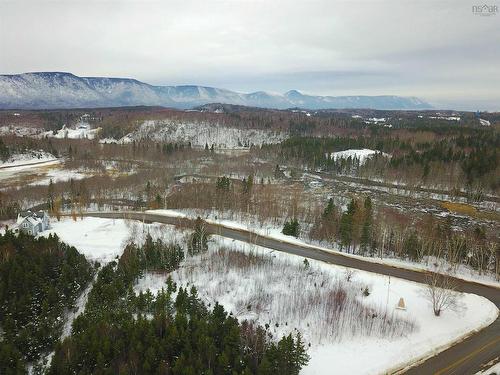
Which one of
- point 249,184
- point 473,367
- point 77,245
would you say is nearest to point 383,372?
point 473,367

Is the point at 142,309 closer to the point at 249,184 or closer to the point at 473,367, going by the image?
the point at 473,367

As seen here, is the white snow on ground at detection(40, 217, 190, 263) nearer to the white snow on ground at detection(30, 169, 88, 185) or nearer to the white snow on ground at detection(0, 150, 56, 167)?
the white snow on ground at detection(30, 169, 88, 185)

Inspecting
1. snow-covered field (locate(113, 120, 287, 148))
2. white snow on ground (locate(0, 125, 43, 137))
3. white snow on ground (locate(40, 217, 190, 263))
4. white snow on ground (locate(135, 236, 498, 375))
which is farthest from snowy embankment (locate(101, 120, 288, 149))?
white snow on ground (locate(135, 236, 498, 375))

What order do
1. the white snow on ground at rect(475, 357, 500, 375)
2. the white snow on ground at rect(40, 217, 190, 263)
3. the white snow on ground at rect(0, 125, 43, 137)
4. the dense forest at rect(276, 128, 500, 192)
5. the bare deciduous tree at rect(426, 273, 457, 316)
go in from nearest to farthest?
the white snow on ground at rect(475, 357, 500, 375), the bare deciduous tree at rect(426, 273, 457, 316), the white snow on ground at rect(40, 217, 190, 263), the dense forest at rect(276, 128, 500, 192), the white snow on ground at rect(0, 125, 43, 137)

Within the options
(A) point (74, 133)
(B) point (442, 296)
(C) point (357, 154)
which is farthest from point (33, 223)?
(A) point (74, 133)

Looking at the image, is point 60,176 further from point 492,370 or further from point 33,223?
point 492,370

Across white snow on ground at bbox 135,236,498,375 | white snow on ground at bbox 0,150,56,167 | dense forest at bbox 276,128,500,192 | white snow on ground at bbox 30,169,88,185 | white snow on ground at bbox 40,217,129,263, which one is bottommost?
white snow on ground at bbox 135,236,498,375

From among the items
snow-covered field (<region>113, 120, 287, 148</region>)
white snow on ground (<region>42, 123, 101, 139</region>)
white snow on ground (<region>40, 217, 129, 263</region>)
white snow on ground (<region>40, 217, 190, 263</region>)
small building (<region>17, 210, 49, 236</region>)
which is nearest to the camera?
white snow on ground (<region>40, 217, 129, 263</region>)

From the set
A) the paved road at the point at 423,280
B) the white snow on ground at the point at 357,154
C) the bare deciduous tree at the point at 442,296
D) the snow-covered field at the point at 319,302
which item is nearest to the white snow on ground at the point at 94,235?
the snow-covered field at the point at 319,302

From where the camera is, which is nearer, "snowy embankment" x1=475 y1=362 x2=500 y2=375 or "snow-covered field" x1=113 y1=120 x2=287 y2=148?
"snowy embankment" x1=475 y1=362 x2=500 y2=375
